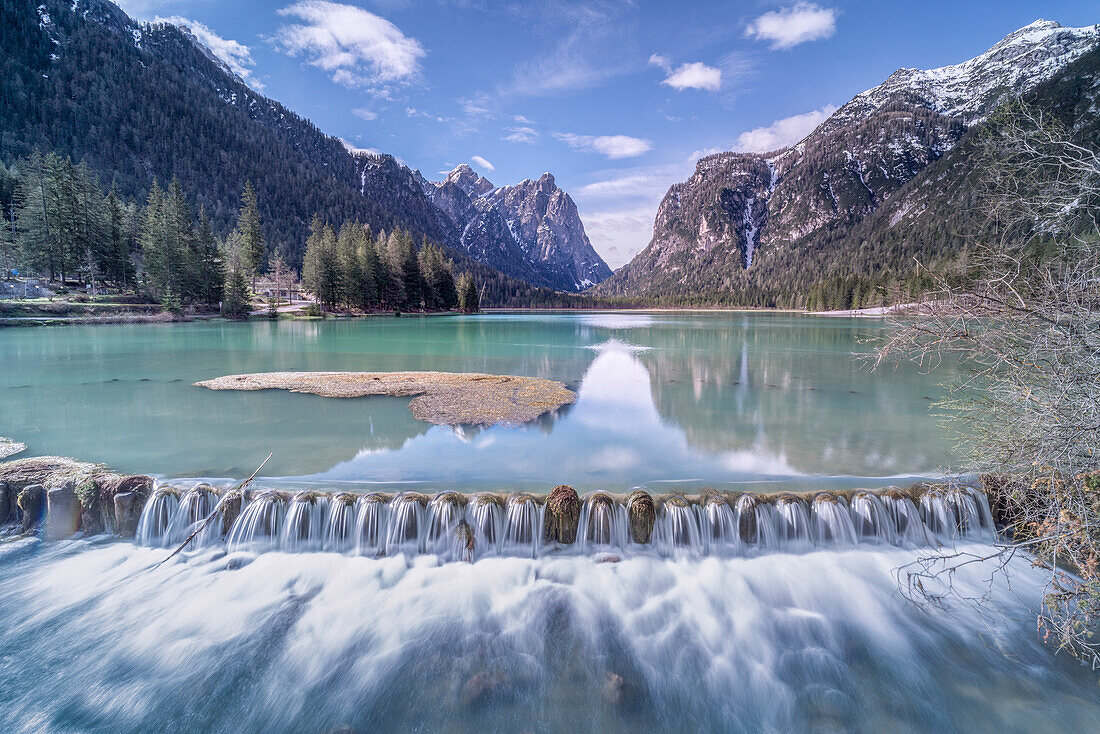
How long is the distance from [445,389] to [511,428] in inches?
243

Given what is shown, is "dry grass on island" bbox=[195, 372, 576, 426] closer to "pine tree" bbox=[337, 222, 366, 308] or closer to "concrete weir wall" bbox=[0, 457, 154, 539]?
Result: "concrete weir wall" bbox=[0, 457, 154, 539]

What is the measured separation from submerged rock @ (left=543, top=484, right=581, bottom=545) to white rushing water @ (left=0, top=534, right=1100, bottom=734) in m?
0.40

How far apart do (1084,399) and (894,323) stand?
1.77 m

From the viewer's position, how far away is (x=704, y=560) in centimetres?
756

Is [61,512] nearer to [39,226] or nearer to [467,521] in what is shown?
[467,521]

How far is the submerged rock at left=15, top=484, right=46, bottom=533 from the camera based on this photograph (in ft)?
25.5

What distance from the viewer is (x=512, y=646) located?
230 inches

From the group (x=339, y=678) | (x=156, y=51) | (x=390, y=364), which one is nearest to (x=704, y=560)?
(x=339, y=678)

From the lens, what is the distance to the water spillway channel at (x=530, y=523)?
7.71 metres

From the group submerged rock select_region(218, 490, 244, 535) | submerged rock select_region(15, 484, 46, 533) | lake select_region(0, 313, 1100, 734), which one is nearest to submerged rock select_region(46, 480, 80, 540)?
submerged rock select_region(15, 484, 46, 533)

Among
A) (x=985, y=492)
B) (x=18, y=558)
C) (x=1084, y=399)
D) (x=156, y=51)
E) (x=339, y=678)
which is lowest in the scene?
(x=339, y=678)

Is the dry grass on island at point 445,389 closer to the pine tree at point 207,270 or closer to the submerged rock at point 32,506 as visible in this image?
the submerged rock at point 32,506

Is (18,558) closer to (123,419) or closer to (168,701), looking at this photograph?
(168,701)

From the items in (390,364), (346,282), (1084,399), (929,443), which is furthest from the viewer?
(346,282)
